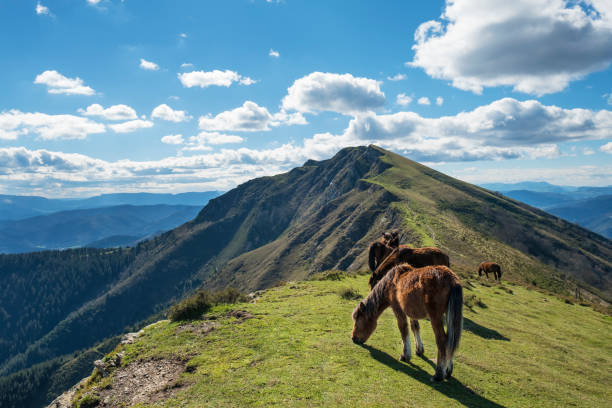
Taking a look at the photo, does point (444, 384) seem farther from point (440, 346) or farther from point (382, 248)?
point (382, 248)

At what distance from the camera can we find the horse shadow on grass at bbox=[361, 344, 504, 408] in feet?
27.7

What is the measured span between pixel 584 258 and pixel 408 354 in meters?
137

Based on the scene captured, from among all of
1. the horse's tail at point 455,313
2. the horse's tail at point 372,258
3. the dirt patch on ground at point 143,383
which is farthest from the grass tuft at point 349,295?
the horse's tail at point 455,313

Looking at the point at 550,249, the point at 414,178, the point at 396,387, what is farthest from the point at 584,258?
the point at 396,387

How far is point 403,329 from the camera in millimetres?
10656

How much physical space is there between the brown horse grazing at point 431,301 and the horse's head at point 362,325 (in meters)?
0.87

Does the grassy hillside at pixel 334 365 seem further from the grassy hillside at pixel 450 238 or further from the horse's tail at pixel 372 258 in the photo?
the grassy hillside at pixel 450 238

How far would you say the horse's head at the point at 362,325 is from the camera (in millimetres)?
11836

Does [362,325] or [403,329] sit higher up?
[403,329]

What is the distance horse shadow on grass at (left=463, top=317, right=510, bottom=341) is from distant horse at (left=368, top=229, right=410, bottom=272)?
5609 millimetres

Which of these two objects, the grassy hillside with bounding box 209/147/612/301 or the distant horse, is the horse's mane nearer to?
the distant horse

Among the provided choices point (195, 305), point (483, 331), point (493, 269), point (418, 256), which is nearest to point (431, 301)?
point (418, 256)

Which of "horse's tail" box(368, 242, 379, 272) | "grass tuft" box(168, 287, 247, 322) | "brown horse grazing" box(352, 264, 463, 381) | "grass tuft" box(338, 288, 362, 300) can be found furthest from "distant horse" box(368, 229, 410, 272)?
"grass tuft" box(168, 287, 247, 322)

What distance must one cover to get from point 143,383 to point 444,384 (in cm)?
1092
